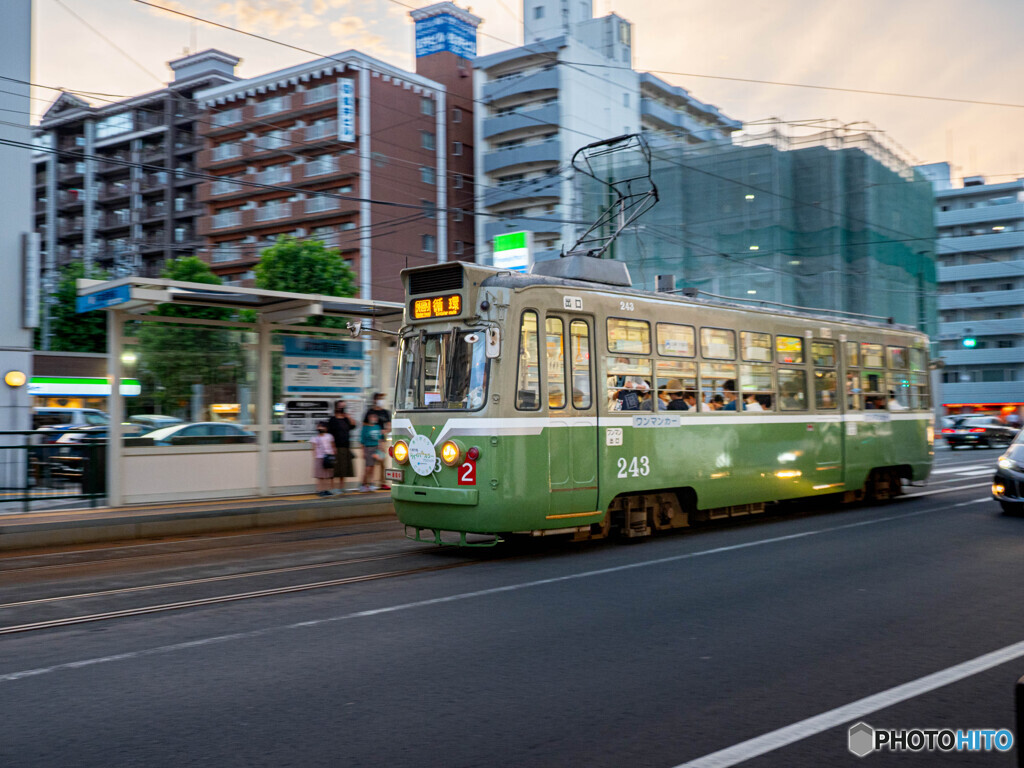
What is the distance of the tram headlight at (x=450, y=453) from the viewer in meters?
9.75

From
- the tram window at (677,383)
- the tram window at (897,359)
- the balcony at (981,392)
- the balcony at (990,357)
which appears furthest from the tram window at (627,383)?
the balcony at (981,392)

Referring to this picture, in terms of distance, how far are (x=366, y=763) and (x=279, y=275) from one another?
41117mm

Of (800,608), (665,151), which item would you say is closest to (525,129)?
(665,151)

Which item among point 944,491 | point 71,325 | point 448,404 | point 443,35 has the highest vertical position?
point 443,35

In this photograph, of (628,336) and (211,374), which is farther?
(211,374)

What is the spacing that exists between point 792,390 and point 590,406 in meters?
4.63

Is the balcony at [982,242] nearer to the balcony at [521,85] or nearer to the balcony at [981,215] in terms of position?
the balcony at [981,215]

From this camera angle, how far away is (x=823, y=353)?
14.5m

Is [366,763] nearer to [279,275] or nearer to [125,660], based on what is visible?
[125,660]

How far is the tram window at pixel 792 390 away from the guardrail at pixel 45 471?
34.9ft

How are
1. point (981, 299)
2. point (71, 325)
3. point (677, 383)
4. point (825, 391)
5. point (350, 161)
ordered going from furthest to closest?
point (981, 299) → point (71, 325) → point (350, 161) → point (825, 391) → point (677, 383)

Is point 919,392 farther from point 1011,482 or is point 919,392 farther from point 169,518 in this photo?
point 169,518

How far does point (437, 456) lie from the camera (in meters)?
9.95

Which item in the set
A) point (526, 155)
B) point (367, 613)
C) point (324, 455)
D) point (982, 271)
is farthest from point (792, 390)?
point (982, 271)
